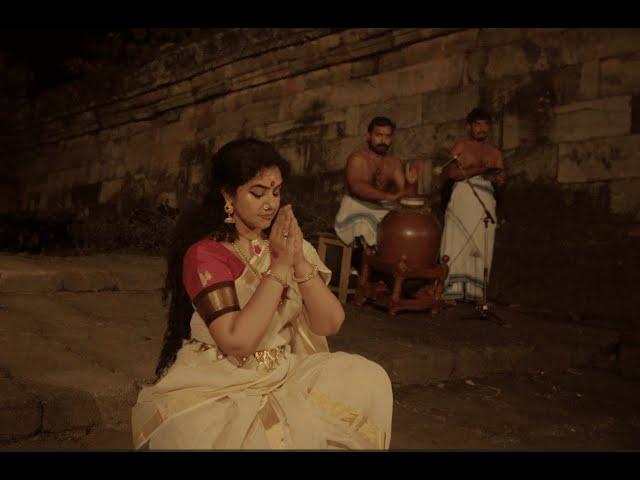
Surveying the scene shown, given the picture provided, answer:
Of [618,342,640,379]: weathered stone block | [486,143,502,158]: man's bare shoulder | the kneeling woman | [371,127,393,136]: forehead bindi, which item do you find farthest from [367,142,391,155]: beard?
the kneeling woman

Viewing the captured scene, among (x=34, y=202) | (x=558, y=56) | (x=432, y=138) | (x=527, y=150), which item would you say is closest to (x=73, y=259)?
(x=432, y=138)

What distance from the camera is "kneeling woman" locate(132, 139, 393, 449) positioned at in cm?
189

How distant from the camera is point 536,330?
5289mm

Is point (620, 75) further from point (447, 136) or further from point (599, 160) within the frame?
point (447, 136)

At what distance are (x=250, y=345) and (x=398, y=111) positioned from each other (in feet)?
19.7

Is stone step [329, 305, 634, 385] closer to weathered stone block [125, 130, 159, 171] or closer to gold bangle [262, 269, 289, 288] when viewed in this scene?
gold bangle [262, 269, 289, 288]

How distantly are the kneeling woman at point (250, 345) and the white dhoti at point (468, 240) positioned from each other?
4.21m

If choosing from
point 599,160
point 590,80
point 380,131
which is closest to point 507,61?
point 590,80

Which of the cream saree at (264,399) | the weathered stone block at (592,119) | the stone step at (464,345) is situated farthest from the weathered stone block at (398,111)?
the cream saree at (264,399)

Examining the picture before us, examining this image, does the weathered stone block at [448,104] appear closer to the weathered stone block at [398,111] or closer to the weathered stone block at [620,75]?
the weathered stone block at [398,111]

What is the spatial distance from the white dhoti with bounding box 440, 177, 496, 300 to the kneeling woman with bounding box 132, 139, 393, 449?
4.21m

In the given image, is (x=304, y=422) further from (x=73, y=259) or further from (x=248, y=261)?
(x=73, y=259)

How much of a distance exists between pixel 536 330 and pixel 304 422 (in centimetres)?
384

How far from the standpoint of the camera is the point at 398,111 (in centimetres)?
750
